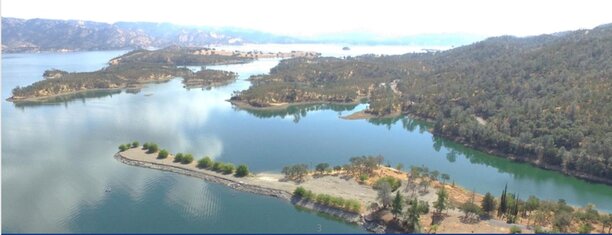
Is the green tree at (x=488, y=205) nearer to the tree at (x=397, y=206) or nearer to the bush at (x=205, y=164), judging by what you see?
the tree at (x=397, y=206)

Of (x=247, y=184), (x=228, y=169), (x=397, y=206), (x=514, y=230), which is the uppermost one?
(x=397, y=206)

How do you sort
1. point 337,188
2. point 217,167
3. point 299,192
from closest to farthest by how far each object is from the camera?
point 299,192, point 337,188, point 217,167

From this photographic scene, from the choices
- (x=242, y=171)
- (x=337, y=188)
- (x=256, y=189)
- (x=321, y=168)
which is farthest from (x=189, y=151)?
(x=337, y=188)

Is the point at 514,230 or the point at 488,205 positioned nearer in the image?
the point at 514,230

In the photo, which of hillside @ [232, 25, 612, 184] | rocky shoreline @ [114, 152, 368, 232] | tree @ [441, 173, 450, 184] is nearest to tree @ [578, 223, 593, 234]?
tree @ [441, 173, 450, 184]

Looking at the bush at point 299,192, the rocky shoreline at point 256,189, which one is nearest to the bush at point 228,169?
the rocky shoreline at point 256,189

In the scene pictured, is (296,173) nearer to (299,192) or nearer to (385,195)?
(299,192)

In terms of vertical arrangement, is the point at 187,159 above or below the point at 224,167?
above
